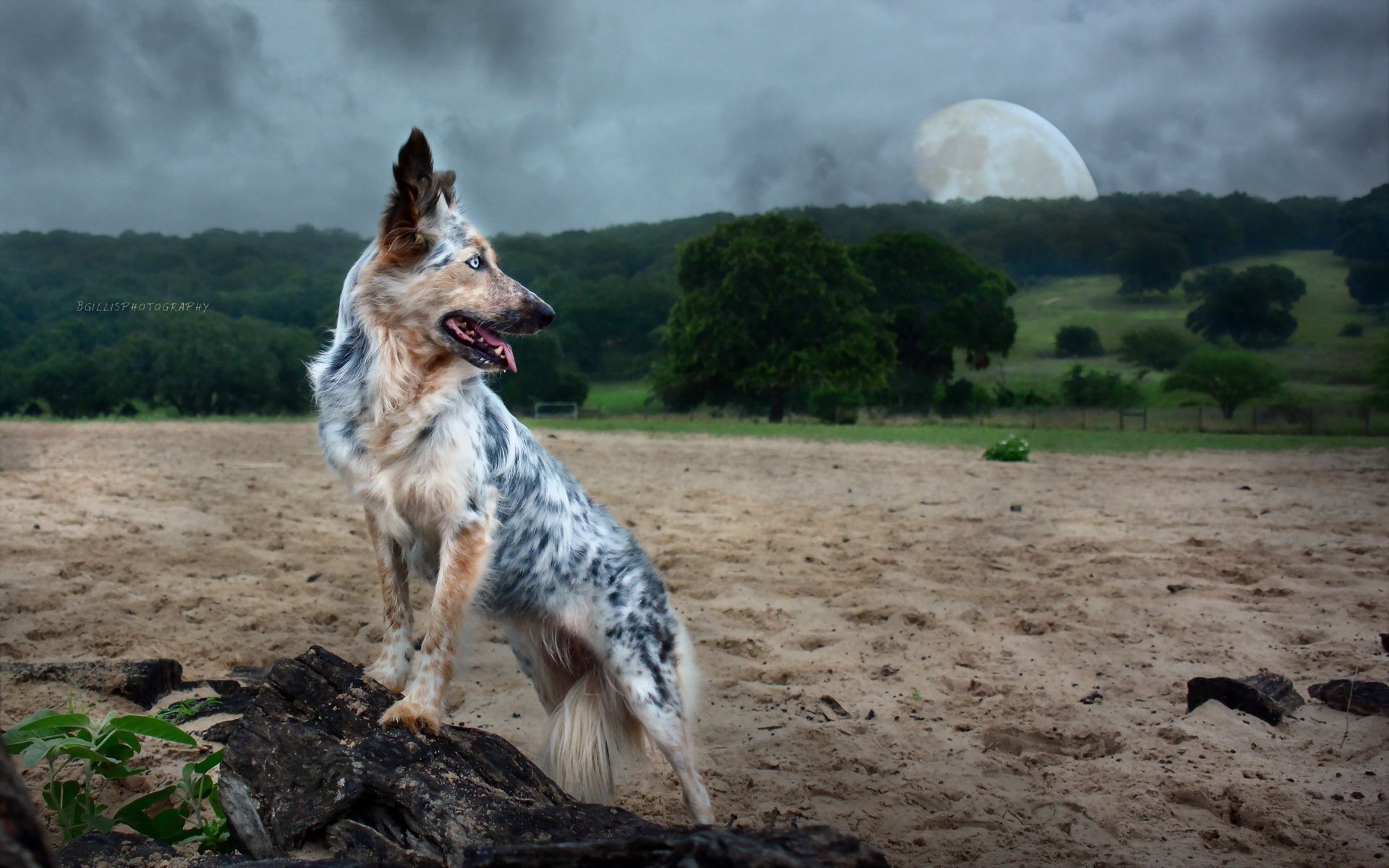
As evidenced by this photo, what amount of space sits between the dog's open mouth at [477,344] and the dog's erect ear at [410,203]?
27cm

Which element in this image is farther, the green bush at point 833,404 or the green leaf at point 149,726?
the green bush at point 833,404

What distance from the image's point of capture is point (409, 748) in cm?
247

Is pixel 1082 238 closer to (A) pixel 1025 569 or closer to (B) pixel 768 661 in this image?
(A) pixel 1025 569

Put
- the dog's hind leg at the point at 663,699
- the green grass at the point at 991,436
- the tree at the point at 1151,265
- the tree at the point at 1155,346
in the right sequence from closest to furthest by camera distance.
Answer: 1. the dog's hind leg at the point at 663,699
2. the green grass at the point at 991,436
3. the tree at the point at 1155,346
4. the tree at the point at 1151,265

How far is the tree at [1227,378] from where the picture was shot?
2305 centimetres

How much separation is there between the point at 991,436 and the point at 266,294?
18349 mm

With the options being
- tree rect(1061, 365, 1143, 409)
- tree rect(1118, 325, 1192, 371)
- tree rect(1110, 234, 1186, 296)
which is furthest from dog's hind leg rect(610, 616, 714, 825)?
tree rect(1110, 234, 1186, 296)

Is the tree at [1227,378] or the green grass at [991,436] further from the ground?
the tree at [1227,378]

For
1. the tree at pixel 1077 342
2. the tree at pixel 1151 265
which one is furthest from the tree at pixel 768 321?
the tree at pixel 1151 265

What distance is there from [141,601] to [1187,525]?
29.6ft

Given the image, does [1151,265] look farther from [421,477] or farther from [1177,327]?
[421,477]

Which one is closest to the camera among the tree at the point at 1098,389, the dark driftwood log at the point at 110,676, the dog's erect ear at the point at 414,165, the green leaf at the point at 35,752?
the green leaf at the point at 35,752

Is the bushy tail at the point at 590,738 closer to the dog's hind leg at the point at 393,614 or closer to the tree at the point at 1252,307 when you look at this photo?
the dog's hind leg at the point at 393,614

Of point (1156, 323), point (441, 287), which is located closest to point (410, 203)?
point (441, 287)
